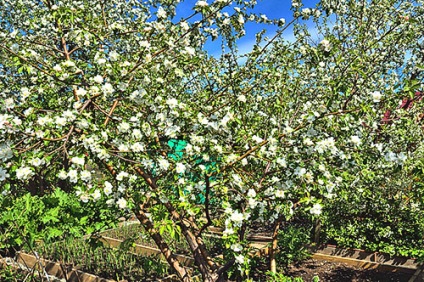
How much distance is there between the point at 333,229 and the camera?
6.54 m

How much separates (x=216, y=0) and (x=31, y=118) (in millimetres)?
1771

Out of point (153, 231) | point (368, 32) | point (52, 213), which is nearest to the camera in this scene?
point (153, 231)

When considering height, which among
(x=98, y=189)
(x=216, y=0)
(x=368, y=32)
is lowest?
(x=98, y=189)

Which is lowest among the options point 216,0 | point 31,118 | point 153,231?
point 153,231

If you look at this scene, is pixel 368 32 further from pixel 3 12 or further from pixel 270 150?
pixel 3 12

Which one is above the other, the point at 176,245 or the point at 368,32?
the point at 368,32

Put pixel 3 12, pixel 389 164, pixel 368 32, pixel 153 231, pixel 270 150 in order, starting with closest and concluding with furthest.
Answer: pixel 270 150 → pixel 153 231 → pixel 389 164 → pixel 368 32 → pixel 3 12

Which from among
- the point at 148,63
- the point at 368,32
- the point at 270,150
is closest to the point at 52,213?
the point at 148,63

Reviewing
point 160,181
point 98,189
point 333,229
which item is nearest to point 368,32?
point 333,229

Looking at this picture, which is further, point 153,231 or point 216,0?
point 153,231

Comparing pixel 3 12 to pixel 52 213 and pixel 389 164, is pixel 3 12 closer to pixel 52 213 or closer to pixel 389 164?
pixel 52 213

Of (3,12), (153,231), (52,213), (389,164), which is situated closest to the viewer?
(153,231)

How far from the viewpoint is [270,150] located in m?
2.88

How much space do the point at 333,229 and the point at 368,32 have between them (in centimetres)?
346
